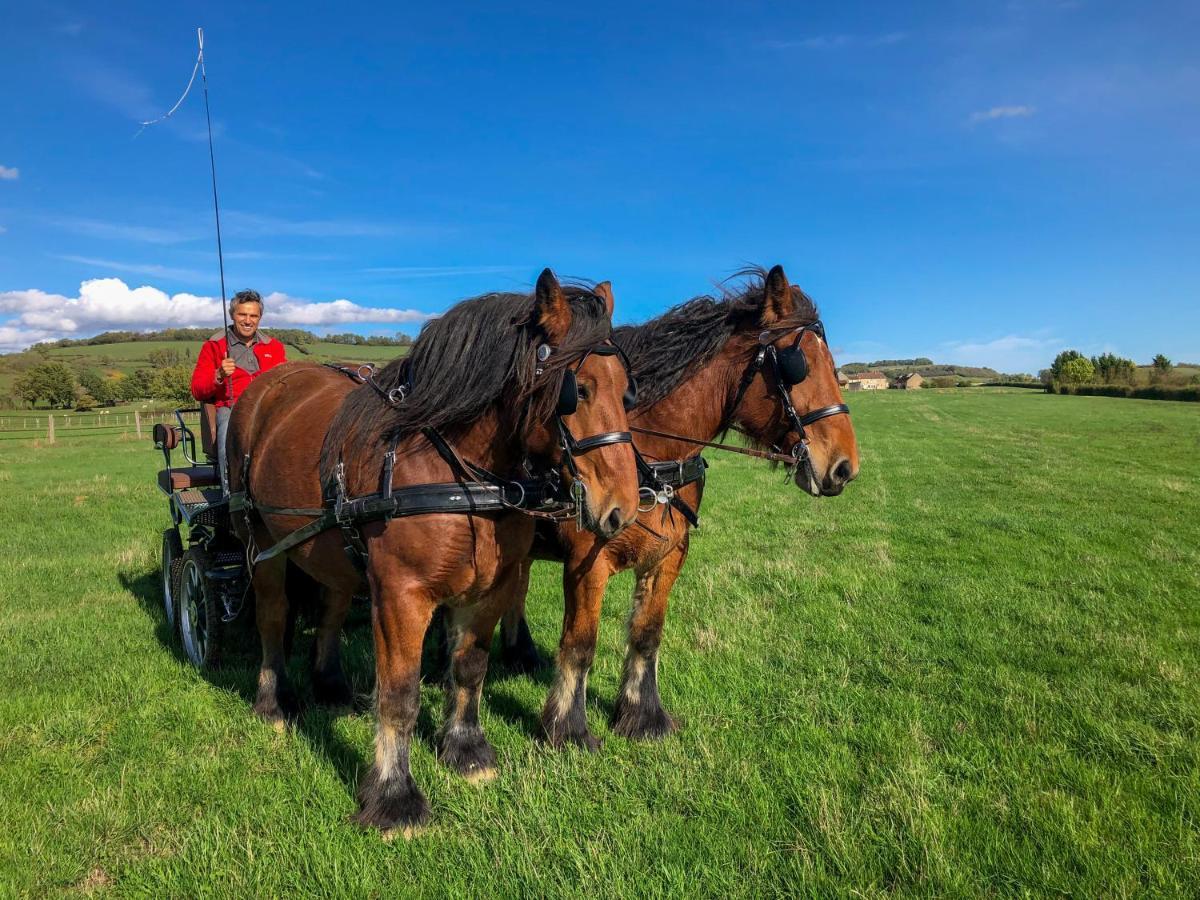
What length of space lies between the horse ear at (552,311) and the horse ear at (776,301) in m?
1.49

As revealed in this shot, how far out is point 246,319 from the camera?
5.15m

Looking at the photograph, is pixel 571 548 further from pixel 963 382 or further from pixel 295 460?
pixel 963 382

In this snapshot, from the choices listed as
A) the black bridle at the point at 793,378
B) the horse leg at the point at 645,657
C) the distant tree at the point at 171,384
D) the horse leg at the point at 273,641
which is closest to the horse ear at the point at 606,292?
the black bridle at the point at 793,378

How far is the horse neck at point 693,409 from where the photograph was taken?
397 centimetres

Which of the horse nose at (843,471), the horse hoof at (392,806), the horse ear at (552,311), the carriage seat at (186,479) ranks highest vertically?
the horse ear at (552,311)

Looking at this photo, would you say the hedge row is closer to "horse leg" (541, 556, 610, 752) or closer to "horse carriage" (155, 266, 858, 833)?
"horse carriage" (155, 266, 858, 833)

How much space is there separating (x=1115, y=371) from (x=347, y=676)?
81.5 metres

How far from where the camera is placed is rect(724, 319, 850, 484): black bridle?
145 inches

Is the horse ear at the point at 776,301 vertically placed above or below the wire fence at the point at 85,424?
above

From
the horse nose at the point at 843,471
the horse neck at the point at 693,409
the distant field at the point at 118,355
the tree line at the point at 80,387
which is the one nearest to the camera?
the horse nose at the point at 843,471

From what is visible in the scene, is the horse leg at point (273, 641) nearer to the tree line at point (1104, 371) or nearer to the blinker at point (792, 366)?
the blinker at point (792, 366)

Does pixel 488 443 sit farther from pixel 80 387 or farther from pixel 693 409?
pixel 80 387

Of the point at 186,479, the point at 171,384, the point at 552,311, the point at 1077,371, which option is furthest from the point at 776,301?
the point at 1077,371

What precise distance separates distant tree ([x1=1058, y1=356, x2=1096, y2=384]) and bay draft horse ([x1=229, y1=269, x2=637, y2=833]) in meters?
80.7
